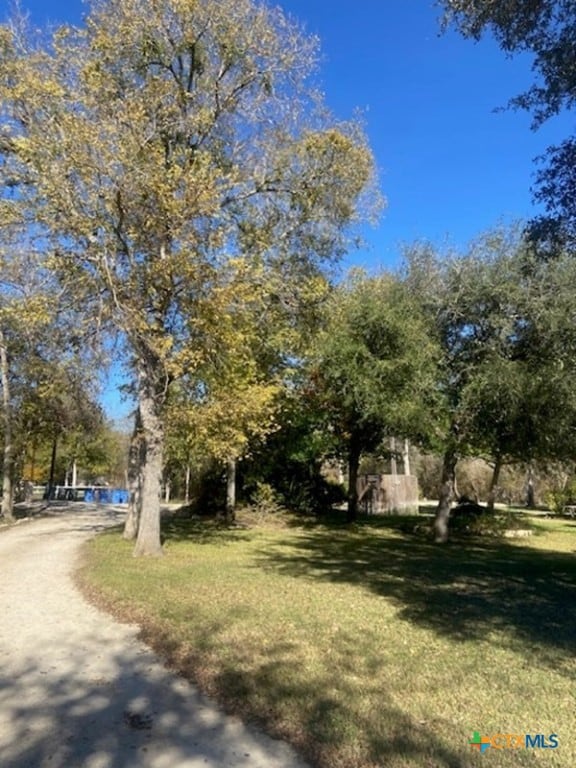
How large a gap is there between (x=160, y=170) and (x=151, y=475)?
651 cm

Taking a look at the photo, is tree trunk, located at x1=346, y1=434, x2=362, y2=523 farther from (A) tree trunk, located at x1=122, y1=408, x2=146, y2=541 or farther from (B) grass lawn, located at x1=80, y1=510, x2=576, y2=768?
(B) grass lawn, located at x1=80, y1=510, x2=576, y2=768

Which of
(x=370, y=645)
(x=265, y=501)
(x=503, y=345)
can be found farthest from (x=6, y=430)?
(x=370, y=645)

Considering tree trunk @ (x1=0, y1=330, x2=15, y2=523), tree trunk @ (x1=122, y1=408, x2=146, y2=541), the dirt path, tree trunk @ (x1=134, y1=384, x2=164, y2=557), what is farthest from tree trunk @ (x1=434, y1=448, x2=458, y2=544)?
tree trunk @ (x1=0, y1=330, x2=15, y2=523)

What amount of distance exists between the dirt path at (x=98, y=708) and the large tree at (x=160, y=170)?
660 cm

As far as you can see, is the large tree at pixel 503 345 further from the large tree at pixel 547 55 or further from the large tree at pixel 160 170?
the large tree at pixel 547 55

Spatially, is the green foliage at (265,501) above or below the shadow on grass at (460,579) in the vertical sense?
above

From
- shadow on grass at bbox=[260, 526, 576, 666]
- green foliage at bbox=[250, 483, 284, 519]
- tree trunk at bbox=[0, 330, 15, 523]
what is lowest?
shadow on grass at bbox=[260, 526, 576, 666]

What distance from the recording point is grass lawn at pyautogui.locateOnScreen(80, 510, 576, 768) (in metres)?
4.21

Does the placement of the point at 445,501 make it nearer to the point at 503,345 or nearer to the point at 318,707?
the point at 503,345

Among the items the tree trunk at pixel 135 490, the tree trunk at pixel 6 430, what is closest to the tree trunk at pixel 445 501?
the tree trunk at pixel 135 490

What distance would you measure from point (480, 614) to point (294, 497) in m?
20.0

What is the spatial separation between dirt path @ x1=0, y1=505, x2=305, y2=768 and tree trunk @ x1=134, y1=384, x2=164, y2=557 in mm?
5427

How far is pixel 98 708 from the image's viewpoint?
15.4ft

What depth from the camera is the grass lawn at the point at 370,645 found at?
4.21m
